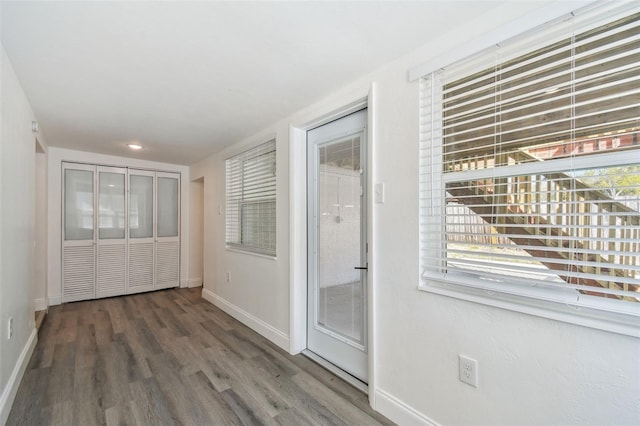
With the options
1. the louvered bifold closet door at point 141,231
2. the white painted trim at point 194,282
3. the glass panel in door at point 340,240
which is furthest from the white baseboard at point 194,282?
the glass panel in door at point 340,240

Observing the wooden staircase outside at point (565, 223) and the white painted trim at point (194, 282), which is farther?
the white painted trim at point (194, 282)

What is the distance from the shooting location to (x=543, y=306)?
124 cm

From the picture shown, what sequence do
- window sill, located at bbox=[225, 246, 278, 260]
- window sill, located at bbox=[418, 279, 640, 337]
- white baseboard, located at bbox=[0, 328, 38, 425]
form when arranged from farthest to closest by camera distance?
1. window sill, located at bbox=[225, 246, 278, 260]
2. white baseboard, located at bbox=[0, 328, 38, 425]
3. window sill, located at bbox=[418, 279, 640, 337]

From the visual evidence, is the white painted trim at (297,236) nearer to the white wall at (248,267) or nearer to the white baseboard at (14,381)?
the white wall at (248,267)

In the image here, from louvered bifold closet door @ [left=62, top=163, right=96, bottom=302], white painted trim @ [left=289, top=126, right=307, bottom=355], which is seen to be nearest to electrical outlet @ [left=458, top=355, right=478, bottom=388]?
white painted trim @ [left=289, top=126, right=307, bottom=355]

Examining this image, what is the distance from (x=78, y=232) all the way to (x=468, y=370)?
5356 mm

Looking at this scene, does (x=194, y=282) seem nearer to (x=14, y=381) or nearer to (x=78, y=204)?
(x=78, y=204)

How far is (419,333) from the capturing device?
1679 mm

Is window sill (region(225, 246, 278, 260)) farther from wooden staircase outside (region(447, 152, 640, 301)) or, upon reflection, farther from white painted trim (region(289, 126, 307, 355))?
wooden staircase outside (region(447, 152, 640, 301))

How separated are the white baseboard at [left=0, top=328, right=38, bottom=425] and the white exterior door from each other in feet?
6.90

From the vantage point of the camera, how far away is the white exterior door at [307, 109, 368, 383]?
88.1 inches

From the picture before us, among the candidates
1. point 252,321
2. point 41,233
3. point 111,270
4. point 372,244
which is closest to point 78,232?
point 41,233

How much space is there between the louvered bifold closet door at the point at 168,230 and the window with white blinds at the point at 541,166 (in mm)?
4807

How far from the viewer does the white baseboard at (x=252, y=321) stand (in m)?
2.86
